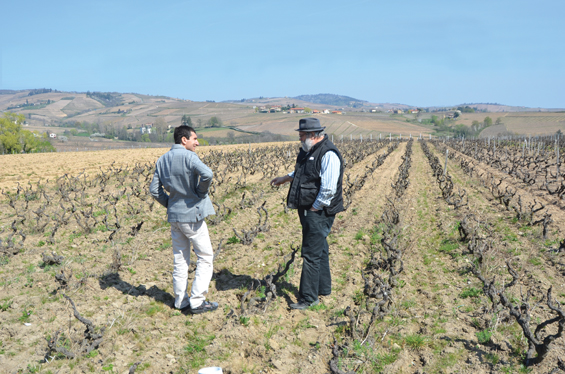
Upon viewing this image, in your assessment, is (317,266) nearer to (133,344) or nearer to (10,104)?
(133,344)

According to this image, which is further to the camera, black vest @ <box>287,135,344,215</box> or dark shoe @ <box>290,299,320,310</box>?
dark shoe @ <box>290,299,320,310</box>

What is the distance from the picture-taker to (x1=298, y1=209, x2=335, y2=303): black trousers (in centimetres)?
369

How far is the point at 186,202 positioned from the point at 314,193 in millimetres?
1248

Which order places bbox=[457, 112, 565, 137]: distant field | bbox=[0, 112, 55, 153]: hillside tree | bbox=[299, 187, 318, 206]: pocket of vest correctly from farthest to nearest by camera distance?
bbox=[457, 112, 565, 137]: distant field → bbox=[0, 112, 55, 153]: hillside tree → bbox=[299, 187, 318, 206]: pocket of vest

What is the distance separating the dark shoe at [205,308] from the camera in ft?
12.2

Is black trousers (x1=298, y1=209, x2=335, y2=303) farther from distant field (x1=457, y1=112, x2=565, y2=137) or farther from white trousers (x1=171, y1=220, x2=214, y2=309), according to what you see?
distant field (x1=457, y1=112, x2=565, y2=137)

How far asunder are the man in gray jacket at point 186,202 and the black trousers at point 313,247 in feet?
3.18

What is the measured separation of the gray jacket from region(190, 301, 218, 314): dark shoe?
940mm

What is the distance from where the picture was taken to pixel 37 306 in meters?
3.83

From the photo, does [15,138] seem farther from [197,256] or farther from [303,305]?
[303,305]

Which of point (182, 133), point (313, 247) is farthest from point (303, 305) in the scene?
point (182, 133)

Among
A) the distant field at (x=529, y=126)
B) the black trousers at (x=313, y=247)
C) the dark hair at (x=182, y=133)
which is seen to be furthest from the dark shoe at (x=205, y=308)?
the distant field at (x=529, y=126)

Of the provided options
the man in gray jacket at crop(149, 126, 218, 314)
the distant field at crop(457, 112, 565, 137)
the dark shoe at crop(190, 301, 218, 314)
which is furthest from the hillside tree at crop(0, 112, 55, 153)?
the distant field at crop(457, 112, 565, 137)

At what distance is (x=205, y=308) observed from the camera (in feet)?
12.3
